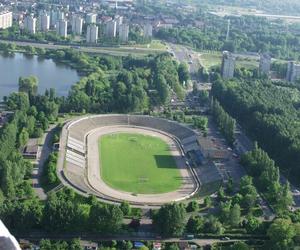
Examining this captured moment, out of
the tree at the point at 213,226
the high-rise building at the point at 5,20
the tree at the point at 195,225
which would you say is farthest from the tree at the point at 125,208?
the high-rise building at the point at 5,20

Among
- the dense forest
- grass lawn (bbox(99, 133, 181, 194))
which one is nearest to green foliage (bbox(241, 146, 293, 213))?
the dense forest

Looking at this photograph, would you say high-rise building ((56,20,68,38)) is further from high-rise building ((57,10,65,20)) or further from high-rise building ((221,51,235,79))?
high-rise building ((221,51,235,79))

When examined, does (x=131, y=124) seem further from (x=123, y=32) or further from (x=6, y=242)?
(x=123, y=32)

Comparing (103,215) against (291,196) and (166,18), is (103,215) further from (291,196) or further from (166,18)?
(166,18)

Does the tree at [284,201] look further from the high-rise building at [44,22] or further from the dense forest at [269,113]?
the high-rise building at [44,22]

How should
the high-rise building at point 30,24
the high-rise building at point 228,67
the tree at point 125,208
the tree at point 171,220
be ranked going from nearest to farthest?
the tree at point 171,220 → the tree at point 125,208 → the high-rise building at point 228,67 → the high-rise building at point 30,24

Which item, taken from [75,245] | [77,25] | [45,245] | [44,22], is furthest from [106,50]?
[45,245]
